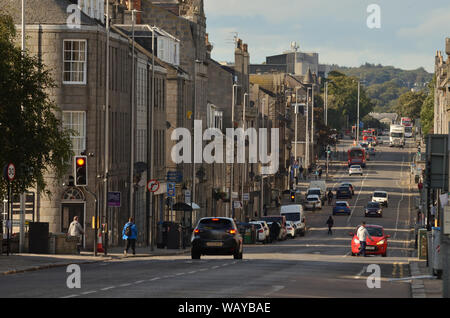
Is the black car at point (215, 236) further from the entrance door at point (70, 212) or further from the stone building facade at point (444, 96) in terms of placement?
the stone building facade at point (444, 96)

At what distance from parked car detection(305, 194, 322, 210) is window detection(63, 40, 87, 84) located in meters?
65.2

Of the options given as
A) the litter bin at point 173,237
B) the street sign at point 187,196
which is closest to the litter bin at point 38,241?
the litter bin at point 173,237

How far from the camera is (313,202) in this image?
113 m

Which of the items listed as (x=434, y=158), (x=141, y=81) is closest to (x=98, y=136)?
(x=141, y=81)

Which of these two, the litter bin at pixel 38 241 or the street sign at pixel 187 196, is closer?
the litter bin at pixel 38 241

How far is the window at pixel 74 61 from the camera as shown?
165ft

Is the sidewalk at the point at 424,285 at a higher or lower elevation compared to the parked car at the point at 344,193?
higher

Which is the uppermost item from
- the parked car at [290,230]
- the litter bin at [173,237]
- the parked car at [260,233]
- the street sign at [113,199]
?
the street sign at [113,199]

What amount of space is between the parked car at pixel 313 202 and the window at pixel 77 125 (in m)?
64.7

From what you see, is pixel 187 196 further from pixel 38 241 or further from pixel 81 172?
pixel 81 172

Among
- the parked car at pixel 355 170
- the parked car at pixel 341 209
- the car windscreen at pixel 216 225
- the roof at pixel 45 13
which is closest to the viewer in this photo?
the car windscreen at pixel 216 225

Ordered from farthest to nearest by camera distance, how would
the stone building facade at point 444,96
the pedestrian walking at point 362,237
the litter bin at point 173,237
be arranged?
the stone building facade at point 444,96
the litter bin at point 173,237
the pedestrian walking at point 362,237

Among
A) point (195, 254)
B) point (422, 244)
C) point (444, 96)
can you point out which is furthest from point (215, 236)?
point (444, 96)

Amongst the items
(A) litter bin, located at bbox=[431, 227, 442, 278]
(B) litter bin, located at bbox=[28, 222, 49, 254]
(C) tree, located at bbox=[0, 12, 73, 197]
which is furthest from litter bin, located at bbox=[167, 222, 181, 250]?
(A) litter bin, located at bbox=[431, 227, 442, 278]
